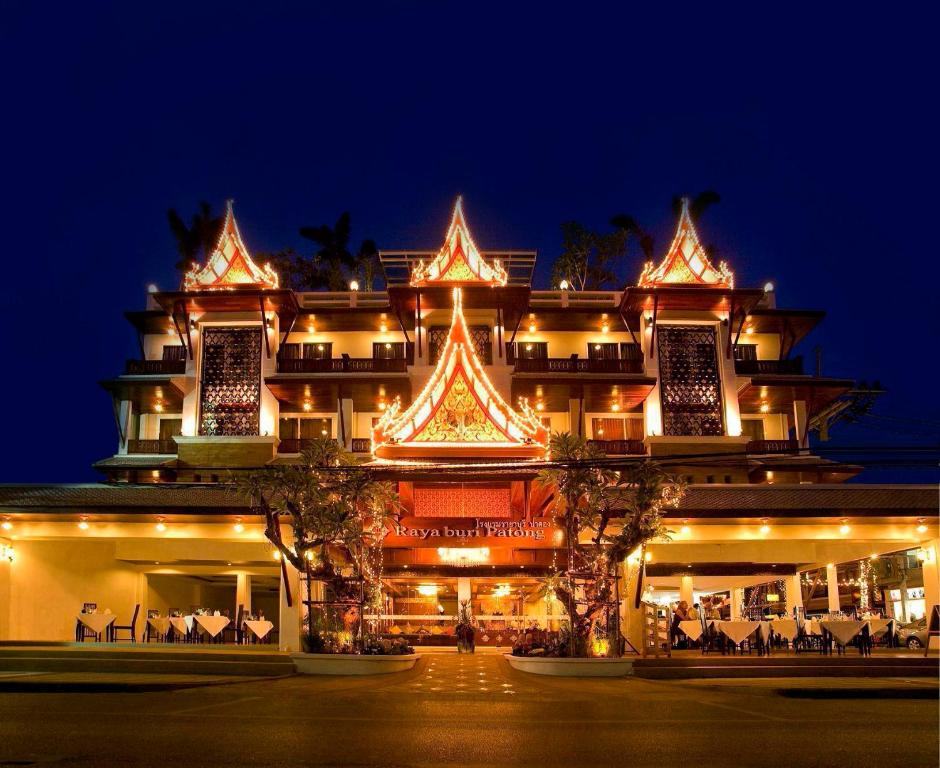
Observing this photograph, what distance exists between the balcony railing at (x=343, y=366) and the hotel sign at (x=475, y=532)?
11213 mm

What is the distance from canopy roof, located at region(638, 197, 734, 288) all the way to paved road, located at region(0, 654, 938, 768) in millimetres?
24974

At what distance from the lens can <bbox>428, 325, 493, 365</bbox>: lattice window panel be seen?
130 ft

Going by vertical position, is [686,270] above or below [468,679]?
above

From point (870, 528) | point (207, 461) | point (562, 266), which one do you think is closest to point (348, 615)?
point (870, 528)

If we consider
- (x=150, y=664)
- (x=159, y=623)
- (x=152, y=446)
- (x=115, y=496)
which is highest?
(x=152, y=446)

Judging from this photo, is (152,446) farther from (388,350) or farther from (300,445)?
(388,350)

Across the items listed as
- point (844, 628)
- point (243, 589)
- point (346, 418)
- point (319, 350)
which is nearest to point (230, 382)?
point (319, 350)

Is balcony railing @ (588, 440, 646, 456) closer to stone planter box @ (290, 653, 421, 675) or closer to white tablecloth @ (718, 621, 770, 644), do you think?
white tablecloth @ (718, 621, 770, 644)

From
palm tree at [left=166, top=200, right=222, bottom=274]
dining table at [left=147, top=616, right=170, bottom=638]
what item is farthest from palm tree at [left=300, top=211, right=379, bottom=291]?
dining table at [left=147, top=616, right=170, bottom=638]

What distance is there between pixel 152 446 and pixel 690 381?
22.0 metres

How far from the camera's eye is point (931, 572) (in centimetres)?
2406

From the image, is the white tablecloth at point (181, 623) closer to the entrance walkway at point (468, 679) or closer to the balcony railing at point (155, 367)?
the entrance walkway at point (468, 679)

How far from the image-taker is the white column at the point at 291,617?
2155 cm

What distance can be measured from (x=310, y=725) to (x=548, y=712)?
3.12 m
